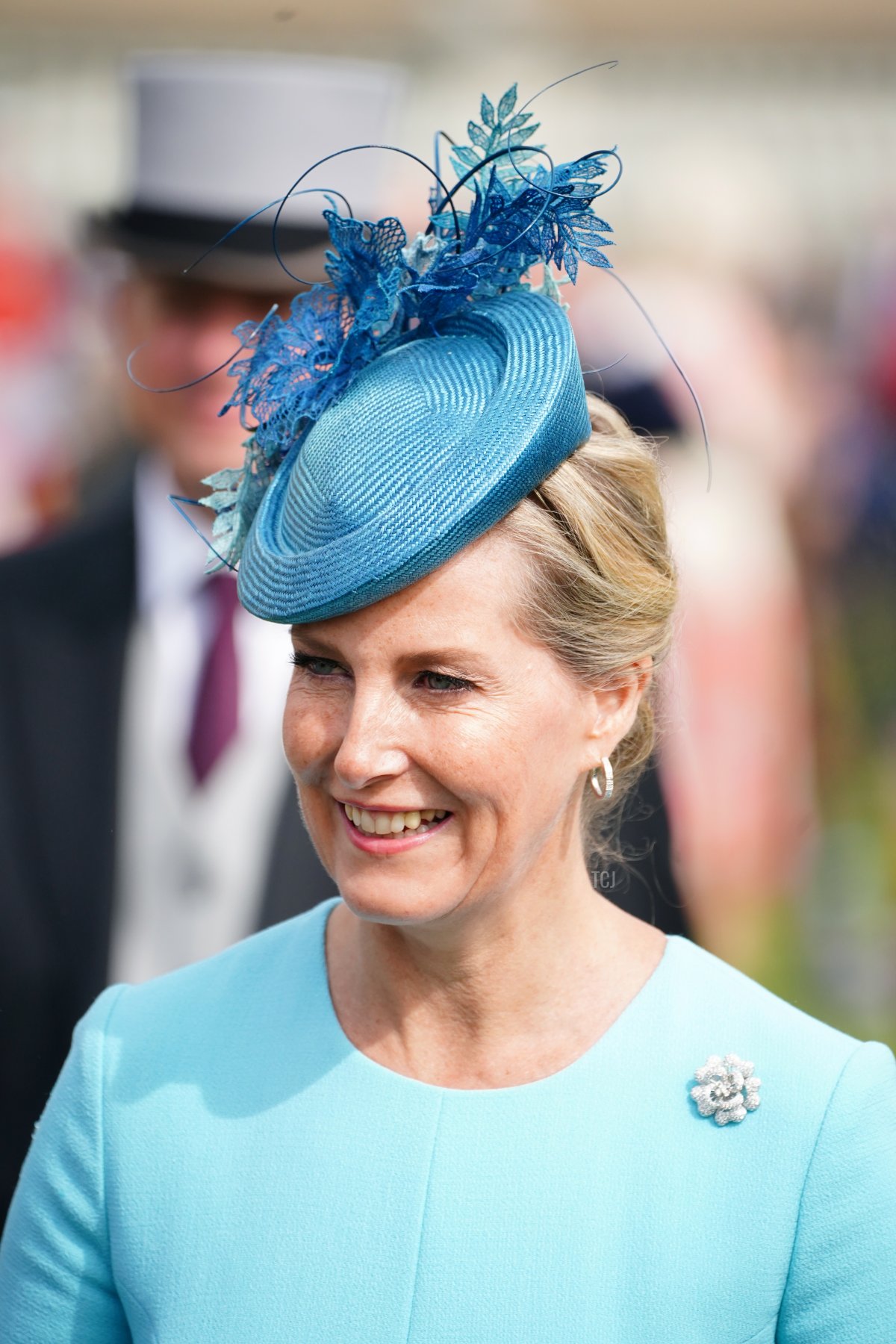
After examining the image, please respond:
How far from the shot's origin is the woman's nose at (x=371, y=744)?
1809 mm

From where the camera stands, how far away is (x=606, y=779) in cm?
216

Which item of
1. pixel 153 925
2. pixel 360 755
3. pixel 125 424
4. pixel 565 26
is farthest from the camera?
pixel 565 26

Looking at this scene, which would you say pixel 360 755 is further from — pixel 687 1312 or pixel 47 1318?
pixel 47 1318

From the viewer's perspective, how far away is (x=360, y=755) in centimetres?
181

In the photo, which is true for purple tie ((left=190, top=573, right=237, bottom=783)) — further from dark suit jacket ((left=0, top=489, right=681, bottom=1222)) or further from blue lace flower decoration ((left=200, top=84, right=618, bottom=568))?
blue lace flower decoration ((left=200, top=84, right=618, bottom=568))

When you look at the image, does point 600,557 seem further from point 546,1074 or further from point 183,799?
point 183,799

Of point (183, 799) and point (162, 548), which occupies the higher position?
point (162, 548)

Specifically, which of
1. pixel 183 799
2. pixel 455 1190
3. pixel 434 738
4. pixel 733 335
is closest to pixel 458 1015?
pixel 455 1190

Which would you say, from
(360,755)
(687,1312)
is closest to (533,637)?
(360,755)

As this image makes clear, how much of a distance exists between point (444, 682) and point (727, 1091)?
0.68 m

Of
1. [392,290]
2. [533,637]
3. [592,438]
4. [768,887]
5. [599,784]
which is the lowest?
[768,887]

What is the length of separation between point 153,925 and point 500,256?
2055 millimetres

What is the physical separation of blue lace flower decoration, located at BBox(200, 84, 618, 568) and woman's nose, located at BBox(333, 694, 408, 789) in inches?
17.3

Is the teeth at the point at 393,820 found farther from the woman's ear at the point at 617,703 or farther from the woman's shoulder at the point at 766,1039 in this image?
the woman's shoulder at the point at 766,1039
